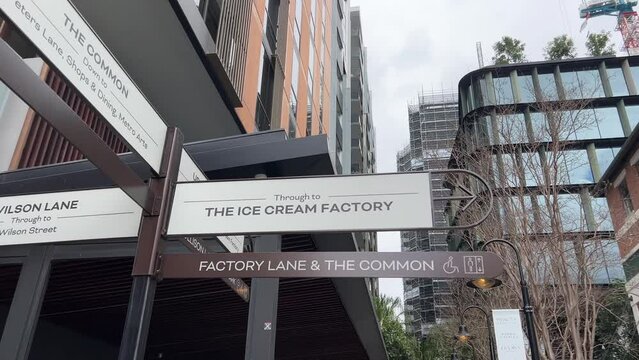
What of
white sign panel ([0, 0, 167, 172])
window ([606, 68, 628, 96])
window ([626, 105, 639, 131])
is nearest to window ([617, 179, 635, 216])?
window ([626, 105, 639, 131])

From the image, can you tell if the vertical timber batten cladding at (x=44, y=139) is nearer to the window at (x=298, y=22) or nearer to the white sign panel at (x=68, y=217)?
the white sign panel at (x=68, y=217)

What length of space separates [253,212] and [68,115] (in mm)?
1456

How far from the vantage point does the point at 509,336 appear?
959 cm

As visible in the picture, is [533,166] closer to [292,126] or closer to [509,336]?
[509,336]

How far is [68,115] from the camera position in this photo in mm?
3230

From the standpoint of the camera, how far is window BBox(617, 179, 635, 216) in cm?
2916

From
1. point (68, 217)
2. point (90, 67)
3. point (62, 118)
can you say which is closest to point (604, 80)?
point (68, 217)

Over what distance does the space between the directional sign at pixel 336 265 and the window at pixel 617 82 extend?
4614 cm

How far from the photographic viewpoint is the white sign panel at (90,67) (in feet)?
9.83

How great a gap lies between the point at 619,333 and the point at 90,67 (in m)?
33.7

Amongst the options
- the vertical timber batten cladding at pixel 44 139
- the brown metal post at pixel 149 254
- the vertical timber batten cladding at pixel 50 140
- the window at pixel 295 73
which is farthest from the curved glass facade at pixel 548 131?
the brown metal post at pixel 149 254

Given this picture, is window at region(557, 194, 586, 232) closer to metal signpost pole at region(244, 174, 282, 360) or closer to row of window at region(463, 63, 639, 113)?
metal signpost pole at region(244, 174, 282, 360)

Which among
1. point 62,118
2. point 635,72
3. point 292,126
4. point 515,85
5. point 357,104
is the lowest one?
point 62,118

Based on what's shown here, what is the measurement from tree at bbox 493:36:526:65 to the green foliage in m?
23.7
